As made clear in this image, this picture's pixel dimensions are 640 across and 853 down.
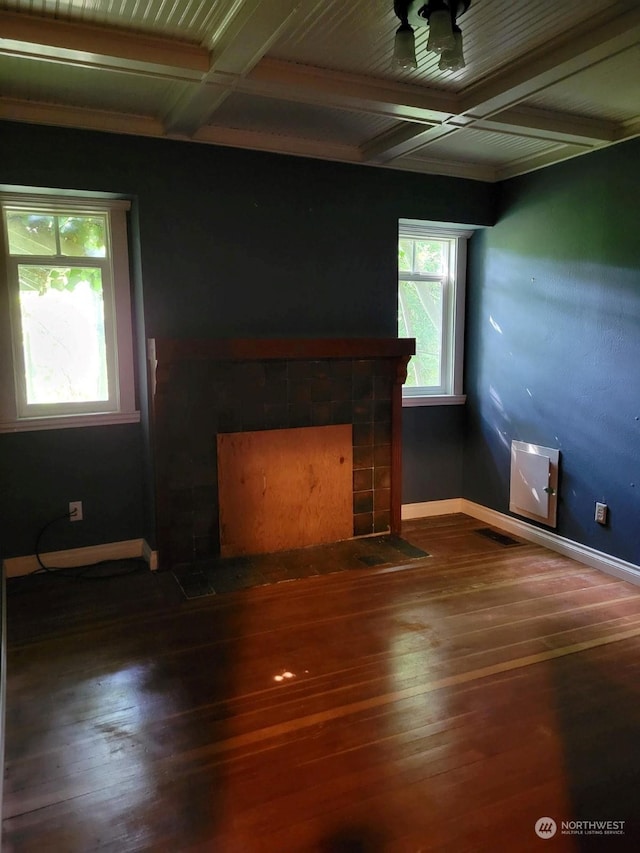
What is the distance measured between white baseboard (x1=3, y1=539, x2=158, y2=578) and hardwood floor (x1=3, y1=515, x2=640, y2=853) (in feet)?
0.37

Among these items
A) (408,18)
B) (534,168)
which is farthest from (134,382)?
(534,168)

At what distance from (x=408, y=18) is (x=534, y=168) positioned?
2.04m

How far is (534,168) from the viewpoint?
13.0ft

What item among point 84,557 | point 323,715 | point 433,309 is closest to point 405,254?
point 433,309

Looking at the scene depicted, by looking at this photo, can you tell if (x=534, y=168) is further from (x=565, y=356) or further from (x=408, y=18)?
(x=408, y=18)

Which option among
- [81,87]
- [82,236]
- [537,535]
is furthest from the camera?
[537,535]

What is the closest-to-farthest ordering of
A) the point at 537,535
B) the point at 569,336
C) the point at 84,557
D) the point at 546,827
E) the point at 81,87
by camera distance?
the point at 546,827, the point at 81,87, the point at 84,557, the point at 569,336, the point at 537,535

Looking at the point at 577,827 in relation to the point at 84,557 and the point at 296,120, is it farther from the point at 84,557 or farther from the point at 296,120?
the point at 296,120

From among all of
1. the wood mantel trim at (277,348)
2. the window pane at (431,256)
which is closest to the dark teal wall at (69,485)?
the wood mantel trim at (277,348)

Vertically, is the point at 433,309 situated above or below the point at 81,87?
below

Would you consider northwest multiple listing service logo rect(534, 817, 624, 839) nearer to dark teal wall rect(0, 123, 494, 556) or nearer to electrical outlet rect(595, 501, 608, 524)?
electrical outlet rect(595, 501, 608, 524)

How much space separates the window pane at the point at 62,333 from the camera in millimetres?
3455

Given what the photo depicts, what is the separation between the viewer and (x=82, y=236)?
3525mm

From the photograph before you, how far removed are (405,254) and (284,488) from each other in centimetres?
194
